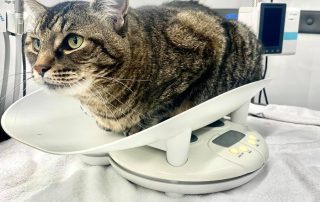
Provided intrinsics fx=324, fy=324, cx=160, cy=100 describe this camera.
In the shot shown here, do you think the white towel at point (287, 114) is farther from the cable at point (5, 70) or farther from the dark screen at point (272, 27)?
the cable at point (5, 70)

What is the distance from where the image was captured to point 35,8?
1.89 feet

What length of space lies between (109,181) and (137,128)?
118 mm

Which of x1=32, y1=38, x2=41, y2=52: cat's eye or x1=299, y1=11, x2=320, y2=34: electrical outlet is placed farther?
x1=299, y1=11, x2=320, y2=34: electrical outlet

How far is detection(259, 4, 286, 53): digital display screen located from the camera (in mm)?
954

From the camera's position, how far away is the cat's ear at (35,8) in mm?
569

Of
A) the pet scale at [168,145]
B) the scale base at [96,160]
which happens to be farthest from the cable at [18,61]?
the scale base at [96,160]

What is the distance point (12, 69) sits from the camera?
29.6 inches

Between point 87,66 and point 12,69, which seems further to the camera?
point 12,69

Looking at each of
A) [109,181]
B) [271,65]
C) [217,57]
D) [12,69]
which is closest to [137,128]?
[109,181]

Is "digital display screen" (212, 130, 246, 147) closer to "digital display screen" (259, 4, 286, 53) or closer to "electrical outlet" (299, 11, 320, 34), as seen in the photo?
"digital display screen" (259, 4, 286, 53)

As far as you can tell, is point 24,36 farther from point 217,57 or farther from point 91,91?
point 217,57

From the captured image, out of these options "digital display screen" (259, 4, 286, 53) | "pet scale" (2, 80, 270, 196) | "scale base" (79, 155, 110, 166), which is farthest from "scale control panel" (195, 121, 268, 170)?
"digital display screen" (259, 4, 286, 53)

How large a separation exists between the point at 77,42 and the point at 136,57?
0.12 meters

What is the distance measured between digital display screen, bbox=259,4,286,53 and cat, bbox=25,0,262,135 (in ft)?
0.58
